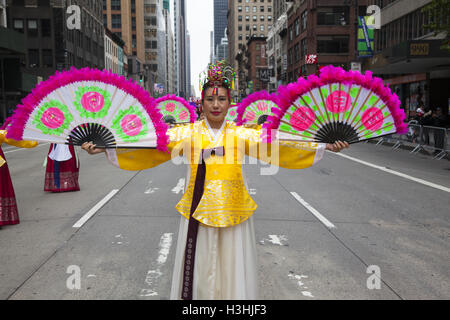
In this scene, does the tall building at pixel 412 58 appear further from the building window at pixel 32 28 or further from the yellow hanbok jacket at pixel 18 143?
the building window at pixel 32 28

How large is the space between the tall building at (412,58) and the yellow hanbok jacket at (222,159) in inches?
858

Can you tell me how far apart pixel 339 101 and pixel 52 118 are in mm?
2314

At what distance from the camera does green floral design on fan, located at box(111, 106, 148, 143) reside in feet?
12.1

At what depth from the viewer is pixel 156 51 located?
141750 millimetres

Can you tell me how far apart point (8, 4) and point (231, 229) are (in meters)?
56.8

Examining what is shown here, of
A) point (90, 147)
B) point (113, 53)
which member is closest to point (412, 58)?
point (90, 147)

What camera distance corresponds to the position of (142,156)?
375 centimetres

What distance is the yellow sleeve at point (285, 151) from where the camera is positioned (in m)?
3.69

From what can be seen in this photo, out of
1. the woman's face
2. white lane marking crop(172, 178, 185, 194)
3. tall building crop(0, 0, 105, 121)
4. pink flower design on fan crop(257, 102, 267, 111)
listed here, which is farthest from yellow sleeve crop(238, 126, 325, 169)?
tall building crop(0, 0, 105, 121)

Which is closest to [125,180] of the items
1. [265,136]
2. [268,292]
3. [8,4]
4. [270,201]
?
[270,201]

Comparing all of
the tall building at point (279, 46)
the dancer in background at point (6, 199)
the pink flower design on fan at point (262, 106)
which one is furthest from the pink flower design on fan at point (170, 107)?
the tall building at point (279, 46)

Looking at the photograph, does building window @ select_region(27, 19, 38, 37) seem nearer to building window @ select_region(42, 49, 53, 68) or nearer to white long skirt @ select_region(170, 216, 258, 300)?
building window @ select_region(42, 49, 53, 68)

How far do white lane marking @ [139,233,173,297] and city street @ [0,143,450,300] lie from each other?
0.01m
